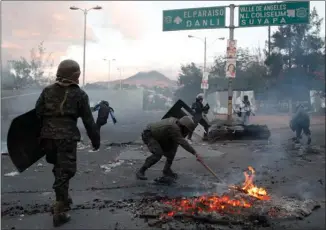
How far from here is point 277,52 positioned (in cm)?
2677

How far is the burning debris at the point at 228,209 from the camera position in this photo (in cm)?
416

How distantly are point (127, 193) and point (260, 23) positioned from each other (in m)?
9.00

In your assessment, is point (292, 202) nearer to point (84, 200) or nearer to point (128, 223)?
point (128, 223)

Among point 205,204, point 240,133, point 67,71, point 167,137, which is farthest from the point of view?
point 240,133

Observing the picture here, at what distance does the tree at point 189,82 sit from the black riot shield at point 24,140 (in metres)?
35.2

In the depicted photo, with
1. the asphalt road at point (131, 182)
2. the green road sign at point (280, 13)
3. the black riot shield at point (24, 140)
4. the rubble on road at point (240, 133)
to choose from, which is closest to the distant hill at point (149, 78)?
the green road sign at point (280, 13)

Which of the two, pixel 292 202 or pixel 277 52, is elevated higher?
pixel 277 52

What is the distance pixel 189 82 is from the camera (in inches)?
1590

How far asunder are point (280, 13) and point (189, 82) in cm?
2843

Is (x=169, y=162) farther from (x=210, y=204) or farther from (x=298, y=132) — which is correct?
(x=298, y=132)

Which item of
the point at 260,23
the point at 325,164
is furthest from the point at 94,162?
the point at 260,23

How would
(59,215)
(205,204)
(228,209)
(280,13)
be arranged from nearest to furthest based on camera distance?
(59,215) < (228,209) < (205,204) < (280,13)

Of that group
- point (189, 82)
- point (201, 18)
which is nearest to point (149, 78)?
point (189, 82)

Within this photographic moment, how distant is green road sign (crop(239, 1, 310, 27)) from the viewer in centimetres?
1190
